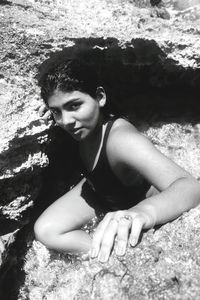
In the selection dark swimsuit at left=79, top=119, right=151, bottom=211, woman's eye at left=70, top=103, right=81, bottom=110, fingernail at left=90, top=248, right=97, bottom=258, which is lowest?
dark swimsuit at left=79, top=119, right=151, bottom=211

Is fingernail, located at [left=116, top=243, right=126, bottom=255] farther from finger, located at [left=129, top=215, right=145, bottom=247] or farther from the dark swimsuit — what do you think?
the dark swimsuit

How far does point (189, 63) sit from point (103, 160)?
1.98ft

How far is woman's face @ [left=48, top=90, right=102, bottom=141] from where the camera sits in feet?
4.68

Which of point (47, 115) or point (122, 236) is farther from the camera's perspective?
point (47, 115)

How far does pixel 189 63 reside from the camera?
1640 millimetres

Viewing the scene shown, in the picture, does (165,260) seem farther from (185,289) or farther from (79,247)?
(79,247)

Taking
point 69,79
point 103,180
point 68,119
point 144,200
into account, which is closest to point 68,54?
point 69,79

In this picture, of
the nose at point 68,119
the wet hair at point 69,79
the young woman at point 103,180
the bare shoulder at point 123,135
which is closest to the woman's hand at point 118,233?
the young woman at point 103,180

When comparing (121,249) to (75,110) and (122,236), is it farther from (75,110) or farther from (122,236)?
(75,110)

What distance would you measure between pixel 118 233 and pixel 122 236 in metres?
0.02

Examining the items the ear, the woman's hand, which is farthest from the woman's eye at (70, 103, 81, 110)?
the woman's hand

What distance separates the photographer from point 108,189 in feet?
5.37

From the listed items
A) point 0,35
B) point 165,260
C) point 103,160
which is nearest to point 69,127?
point 103,160

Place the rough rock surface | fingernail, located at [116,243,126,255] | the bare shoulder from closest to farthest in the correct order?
fingernail, located at [116,243,126,255]
the bare shoulder
the rough rock surface
